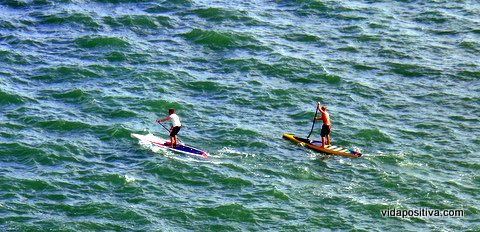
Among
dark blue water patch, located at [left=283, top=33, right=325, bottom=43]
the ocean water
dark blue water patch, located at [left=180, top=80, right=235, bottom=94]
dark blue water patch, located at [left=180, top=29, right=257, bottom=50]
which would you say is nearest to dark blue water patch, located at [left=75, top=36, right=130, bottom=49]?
the ocean water

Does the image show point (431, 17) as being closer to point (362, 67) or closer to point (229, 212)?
point (362, 67)

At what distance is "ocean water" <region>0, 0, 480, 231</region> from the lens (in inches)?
1521

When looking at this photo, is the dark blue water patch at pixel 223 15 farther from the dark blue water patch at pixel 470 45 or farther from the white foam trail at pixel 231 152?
the white foam trail at pixel 231 152

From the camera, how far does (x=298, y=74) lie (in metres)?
51.7

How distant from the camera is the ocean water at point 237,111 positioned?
127ft

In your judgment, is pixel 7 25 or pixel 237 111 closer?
pixel 237 111

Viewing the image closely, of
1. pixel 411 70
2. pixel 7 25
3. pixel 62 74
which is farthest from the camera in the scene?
pixel 7 25

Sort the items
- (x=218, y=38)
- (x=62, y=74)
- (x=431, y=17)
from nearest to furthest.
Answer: (x=62, y=74) < (x=218, y=38) < (x=431, y=17)

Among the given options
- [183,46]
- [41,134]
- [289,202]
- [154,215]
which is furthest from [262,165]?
[183,46]

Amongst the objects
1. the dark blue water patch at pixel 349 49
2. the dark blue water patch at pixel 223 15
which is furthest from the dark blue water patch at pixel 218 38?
the dark blue water patch at pixel 349 49

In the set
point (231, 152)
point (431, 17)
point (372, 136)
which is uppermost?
point (431, 17)

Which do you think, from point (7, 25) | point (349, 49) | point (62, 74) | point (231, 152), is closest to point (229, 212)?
point (231, 152)

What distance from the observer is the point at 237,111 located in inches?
1873

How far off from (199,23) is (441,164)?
19939mm
